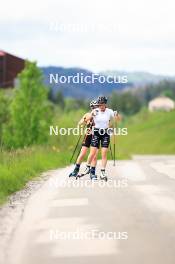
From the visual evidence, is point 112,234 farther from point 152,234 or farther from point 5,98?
point 5,98

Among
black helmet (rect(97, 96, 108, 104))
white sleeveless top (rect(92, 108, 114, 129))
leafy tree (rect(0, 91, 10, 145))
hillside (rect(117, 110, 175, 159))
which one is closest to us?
black helmet (rect(97, 96, 108, 104))

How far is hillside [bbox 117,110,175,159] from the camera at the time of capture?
361 feet

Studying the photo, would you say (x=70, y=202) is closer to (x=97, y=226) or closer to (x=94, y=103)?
(x=97, y=226)

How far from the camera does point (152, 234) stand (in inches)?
351

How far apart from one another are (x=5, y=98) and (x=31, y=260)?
200 feet

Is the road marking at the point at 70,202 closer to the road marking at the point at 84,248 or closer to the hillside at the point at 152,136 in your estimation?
the road marking at the point at 84,248

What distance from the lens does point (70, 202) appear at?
12320 millimetres

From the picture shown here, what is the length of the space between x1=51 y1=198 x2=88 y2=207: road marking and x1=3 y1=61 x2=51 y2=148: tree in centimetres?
4261

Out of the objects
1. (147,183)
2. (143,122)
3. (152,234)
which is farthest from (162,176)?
(143,122)

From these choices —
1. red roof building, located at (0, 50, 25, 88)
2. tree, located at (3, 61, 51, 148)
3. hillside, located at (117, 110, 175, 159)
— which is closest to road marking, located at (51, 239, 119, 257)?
tree, located at (3, 61, 51, 148)

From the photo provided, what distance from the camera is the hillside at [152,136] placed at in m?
110

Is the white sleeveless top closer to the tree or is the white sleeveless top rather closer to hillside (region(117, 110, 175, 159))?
the tree

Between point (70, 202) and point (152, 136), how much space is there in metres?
113

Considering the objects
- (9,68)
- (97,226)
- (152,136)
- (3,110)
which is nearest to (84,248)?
(97,226)
